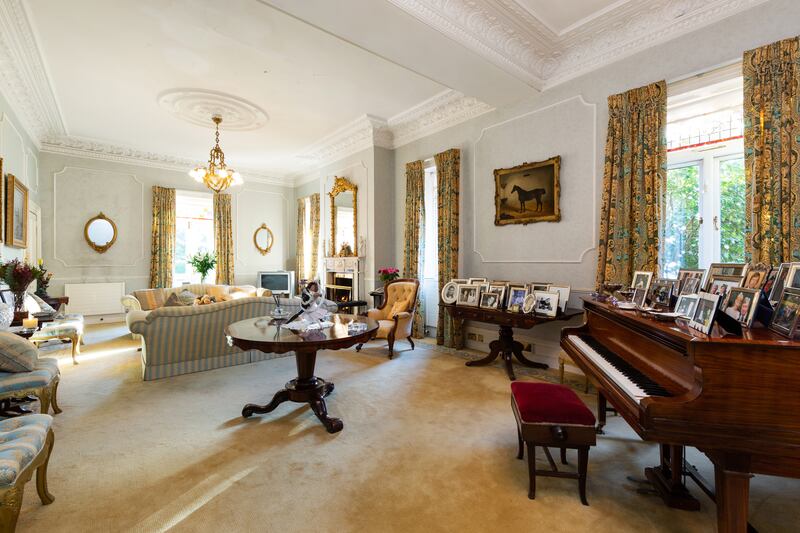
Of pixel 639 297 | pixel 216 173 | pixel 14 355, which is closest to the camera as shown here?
pixel 639 297

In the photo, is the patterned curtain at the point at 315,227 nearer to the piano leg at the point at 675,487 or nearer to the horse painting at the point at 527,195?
the horse painting at the point at 527,195

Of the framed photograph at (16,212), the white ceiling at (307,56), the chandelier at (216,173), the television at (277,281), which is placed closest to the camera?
the white ceiling at (307,56)

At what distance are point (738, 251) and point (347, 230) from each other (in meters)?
5.54

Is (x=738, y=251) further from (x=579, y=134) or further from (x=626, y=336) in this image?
(x=626, y=336)

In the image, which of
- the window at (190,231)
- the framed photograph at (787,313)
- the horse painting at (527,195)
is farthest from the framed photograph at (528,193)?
the window at (190,231)

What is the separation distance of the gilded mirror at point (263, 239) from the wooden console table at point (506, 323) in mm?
6406

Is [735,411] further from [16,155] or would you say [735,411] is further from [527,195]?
[16,155]

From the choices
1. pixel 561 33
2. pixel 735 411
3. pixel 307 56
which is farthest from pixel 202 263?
pixel 735 411

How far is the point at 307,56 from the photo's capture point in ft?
13.1

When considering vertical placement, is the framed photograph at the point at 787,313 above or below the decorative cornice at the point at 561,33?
below

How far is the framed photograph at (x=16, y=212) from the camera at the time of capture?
457 cm

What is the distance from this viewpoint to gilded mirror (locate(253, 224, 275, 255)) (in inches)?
362

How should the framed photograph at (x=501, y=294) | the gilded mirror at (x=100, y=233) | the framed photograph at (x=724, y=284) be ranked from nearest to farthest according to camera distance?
the framed photograph at (x=724, y=284) → the framed photograph at (x=501, y=294) → the gilded mirror at (x=100, y=233)

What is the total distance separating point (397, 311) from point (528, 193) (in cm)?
231
